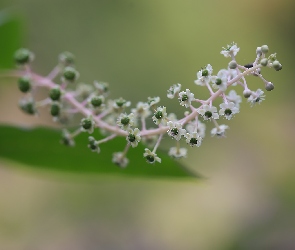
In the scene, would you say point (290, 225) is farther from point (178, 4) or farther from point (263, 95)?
point (263, 95)

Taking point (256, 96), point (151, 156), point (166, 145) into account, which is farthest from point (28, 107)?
point (166, 145)

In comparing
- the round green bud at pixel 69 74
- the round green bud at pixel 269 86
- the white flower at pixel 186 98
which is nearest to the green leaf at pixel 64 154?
the round green bud at pixel 69 74

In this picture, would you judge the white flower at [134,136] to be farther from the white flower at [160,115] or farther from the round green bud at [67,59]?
the round green bud at [67,59]

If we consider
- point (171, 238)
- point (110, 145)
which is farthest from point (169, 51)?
point (110, 145)

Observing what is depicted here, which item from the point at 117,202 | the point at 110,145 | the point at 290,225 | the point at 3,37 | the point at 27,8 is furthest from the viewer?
the point at 27,8

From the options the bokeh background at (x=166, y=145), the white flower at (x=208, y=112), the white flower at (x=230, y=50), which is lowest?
the white flower at (x=208, y=112)

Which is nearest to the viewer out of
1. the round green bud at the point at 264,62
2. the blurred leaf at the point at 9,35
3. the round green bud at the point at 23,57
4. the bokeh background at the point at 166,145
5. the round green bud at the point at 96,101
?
the round green bud at the point at 264,62
